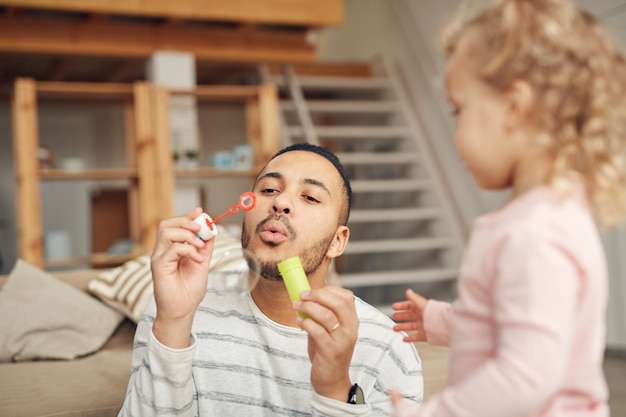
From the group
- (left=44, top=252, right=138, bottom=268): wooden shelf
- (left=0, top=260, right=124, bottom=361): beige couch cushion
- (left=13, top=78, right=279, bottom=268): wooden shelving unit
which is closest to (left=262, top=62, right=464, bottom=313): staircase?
(left=13, top=78, right=279, bottom=268): wooden shelving unit

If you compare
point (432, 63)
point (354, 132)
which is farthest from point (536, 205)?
point (432, 63)

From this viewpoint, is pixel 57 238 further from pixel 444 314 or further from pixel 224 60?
pixel 444 314

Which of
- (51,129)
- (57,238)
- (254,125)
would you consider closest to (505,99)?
(254,125)

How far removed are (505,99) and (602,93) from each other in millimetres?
Result: 92

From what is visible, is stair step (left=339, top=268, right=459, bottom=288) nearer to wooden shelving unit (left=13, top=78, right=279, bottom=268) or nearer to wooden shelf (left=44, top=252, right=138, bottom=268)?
wooden shelving unit (left=13, top=78, right=279, bottom=268)

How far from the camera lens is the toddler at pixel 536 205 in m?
0.63

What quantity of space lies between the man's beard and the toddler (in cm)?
56

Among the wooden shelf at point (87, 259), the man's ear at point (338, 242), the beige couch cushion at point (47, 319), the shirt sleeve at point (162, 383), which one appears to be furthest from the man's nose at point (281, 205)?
the wooden shelf at point (87, 259)

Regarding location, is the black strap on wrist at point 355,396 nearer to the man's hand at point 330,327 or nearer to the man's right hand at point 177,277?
the man's hand at point 330,327

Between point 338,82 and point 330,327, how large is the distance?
542 centimetres

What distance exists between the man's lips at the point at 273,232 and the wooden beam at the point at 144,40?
14.4ft

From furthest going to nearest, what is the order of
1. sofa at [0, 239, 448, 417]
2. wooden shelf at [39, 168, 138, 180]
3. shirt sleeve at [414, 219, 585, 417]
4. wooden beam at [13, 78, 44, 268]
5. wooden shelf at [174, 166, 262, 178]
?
wooden shelf at [174, 166, 262, 178] < wooden shelf at [39, 168, 138, 180] < wooden beam at [13, 78, 44, 268] < sofa at [0, 239, 448, 417] < shirt sleeve at [414, 219, 585, 417]

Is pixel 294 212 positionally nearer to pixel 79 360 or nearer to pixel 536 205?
pixel 536 205

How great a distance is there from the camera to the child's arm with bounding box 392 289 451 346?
0.91 meters
